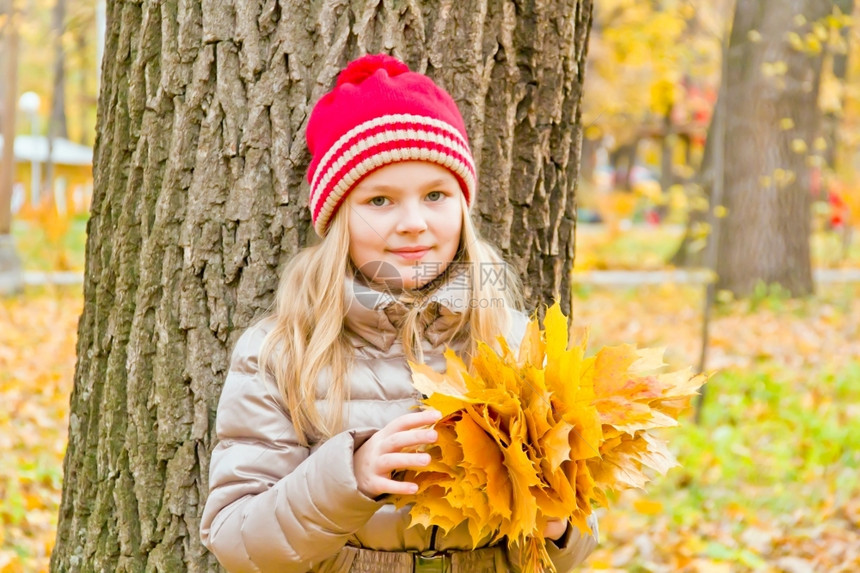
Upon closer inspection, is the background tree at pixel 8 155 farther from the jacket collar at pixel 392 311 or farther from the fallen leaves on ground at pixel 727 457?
the jacket collar at pixel 392 311

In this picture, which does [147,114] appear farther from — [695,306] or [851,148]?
[851,148]

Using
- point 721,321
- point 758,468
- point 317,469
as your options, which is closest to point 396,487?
point 317,469

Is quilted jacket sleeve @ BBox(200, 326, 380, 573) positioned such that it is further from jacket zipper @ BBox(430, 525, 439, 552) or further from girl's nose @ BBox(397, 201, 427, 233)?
girl's nose @ BBox(397, 201, 427, 233)

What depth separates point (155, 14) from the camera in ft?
7.93

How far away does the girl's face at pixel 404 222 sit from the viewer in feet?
6.68

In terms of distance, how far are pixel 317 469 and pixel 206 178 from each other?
932mm

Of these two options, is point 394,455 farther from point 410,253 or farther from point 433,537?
point 410,253

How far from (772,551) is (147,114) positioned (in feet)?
10.8

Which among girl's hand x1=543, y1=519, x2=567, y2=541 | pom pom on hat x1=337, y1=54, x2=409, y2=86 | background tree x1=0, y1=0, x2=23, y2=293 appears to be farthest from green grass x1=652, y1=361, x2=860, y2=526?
background tree x1=0, y1=0, x2=23, y2=293

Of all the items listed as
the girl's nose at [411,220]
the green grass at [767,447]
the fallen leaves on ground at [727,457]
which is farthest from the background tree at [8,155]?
the girl's nose at [411,220]

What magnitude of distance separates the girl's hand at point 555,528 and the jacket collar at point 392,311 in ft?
1.63

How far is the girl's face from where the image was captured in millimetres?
2037

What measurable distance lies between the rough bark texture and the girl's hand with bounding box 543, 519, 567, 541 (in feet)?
2.76

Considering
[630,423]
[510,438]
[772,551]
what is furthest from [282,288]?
[772,551]
